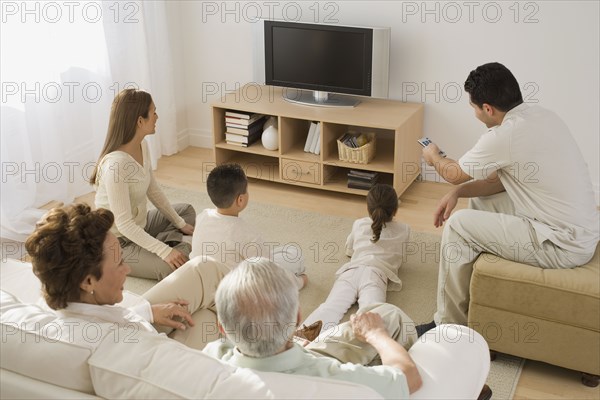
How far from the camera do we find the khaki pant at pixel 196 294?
98.7 inches

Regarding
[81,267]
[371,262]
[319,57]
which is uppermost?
[319,57]

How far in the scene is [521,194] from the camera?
304cm

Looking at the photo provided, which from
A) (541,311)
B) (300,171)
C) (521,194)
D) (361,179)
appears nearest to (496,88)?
(521,194)

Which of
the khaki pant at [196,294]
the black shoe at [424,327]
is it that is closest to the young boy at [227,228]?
the khaki pant at [196,294]

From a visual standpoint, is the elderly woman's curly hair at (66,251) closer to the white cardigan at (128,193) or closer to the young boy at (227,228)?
the young boy at (227,228)

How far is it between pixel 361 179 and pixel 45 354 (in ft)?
10.0

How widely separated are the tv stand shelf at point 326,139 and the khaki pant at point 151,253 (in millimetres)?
1022

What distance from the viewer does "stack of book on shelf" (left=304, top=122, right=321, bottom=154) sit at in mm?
4645

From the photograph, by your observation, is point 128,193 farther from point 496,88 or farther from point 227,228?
point 496,88

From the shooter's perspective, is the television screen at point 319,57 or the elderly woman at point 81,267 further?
the television screen at point 319,57

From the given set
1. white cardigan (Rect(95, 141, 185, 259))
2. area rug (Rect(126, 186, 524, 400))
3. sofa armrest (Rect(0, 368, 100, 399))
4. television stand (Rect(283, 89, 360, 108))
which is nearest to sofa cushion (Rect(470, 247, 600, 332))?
area rug (Rect(126, 186, 524, 400))

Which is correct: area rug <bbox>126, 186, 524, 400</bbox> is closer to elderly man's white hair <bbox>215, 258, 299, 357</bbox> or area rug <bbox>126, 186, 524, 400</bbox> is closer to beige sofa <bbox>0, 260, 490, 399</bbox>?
beige sofa <bbox>0, 260, 490, 399</bbox>

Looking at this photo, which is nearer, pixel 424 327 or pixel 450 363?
pixel 450 363

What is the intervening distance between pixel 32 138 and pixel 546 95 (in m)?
3.05
